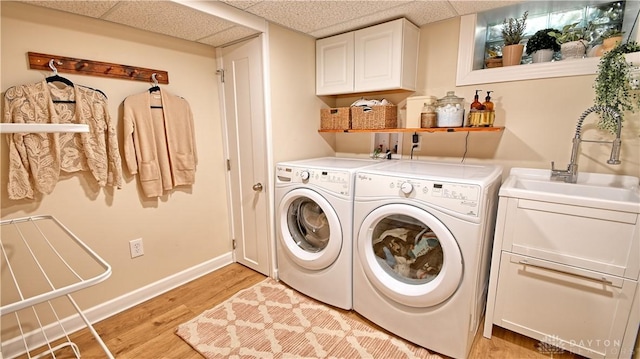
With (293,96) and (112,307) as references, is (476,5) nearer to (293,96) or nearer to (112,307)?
(293,96)

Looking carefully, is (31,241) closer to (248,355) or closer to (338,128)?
(248,355)

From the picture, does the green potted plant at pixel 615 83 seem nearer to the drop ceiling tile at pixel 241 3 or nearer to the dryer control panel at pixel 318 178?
the dryer control panel at pixel 318 178

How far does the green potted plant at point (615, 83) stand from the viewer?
147 cm

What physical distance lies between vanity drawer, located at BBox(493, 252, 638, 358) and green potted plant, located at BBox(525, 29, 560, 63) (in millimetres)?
1267

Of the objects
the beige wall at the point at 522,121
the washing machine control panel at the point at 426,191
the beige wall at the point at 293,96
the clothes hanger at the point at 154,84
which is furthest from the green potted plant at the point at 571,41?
the clothes hanger at the point at 154,84

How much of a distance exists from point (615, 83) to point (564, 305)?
1157mm

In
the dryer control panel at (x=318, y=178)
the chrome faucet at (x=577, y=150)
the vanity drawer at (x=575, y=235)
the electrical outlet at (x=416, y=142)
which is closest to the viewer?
the vanity drawer at (x=575, y=235)

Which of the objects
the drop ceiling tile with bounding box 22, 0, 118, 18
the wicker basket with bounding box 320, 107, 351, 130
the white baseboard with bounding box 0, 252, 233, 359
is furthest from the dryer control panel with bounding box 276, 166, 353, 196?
the drop ceiling tile with bounding box 22, 0, 118, 18

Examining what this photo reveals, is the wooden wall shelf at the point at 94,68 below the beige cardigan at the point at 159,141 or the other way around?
the other way around

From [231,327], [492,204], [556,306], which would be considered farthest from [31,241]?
[556,306]

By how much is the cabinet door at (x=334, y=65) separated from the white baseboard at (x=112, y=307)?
175 cm

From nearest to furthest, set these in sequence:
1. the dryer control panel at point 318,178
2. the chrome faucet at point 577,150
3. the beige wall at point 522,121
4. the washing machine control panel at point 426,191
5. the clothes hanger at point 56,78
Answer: the washing machine control panel at point 426,191 < the chrome faucet at point 577,150 < the clothes hanger at point 56,78 < the beige wall at point 522,121 < the dryer control panel at point 318,178

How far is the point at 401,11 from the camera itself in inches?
76.7

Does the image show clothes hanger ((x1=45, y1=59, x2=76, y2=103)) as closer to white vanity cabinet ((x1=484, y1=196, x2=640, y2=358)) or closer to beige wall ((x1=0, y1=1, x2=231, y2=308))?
beige wall ((x1=0, y1=1, x2=231, y2=308))
